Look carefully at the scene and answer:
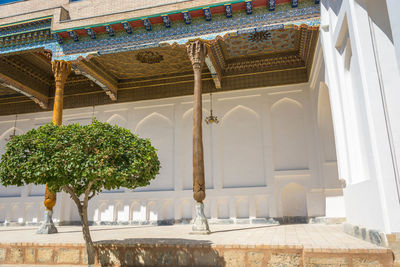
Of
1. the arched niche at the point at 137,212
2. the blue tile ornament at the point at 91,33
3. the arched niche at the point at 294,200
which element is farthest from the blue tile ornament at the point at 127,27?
the arched niche at the point at 294,200

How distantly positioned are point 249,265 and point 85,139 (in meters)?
2.68

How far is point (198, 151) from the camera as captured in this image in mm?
6855

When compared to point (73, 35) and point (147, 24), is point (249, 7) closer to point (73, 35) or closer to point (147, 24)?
point (147, 24)

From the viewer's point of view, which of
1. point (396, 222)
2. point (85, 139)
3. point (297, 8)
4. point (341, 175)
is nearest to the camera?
point (396, 222)

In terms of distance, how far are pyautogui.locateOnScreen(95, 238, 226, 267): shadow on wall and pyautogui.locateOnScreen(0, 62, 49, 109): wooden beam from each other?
26.5 feet

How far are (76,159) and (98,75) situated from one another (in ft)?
22.9

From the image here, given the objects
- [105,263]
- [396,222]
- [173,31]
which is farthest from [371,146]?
[173,31]

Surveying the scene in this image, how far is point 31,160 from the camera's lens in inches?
157

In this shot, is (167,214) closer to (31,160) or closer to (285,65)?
(285,65)

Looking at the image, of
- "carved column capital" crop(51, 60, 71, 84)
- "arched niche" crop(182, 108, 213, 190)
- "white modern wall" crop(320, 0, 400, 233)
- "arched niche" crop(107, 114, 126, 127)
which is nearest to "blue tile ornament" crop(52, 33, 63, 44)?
"carved column capital" crop(51, 60, 71, 84)

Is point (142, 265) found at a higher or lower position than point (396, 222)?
lower

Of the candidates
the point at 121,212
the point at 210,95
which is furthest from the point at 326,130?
the point at 121,212

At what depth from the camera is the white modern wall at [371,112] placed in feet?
12.8

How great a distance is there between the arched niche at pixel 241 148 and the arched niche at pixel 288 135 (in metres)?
0.51
